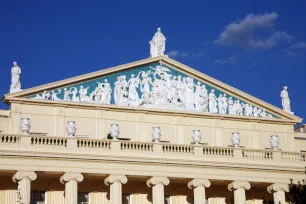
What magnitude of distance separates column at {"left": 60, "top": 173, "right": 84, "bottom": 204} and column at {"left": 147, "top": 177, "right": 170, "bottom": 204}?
3.93 m

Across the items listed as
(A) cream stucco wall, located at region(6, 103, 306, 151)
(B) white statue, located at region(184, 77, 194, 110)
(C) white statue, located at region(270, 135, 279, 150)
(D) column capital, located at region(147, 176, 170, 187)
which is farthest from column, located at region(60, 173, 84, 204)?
(C) white statue, located at region(270, 135, 279, 150)

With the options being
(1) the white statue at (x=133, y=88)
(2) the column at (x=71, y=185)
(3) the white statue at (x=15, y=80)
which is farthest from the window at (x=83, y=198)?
(3) the white statue at (x=15, y=80)

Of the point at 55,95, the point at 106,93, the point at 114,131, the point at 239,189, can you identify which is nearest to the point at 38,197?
the point at 114,131

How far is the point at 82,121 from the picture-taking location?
3916cm

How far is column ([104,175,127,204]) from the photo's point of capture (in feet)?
118

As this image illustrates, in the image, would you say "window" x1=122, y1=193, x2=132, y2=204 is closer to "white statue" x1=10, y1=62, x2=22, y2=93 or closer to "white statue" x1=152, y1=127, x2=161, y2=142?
"white statue" x1=152, y1=127, x2=161, y2=142

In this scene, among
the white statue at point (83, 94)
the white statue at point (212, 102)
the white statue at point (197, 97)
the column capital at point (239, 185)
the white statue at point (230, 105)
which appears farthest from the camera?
the white statue at point (230, 105)

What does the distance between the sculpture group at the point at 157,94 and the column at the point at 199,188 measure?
5063 mm

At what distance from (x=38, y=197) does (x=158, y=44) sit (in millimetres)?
11546

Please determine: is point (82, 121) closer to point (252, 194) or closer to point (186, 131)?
point (186, 131)

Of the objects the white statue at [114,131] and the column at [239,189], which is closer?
the white statue at [114,131]

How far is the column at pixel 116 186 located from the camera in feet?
118

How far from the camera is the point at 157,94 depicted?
40562mm

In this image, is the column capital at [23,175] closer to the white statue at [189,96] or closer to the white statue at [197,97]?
the white statue at [189,96]
